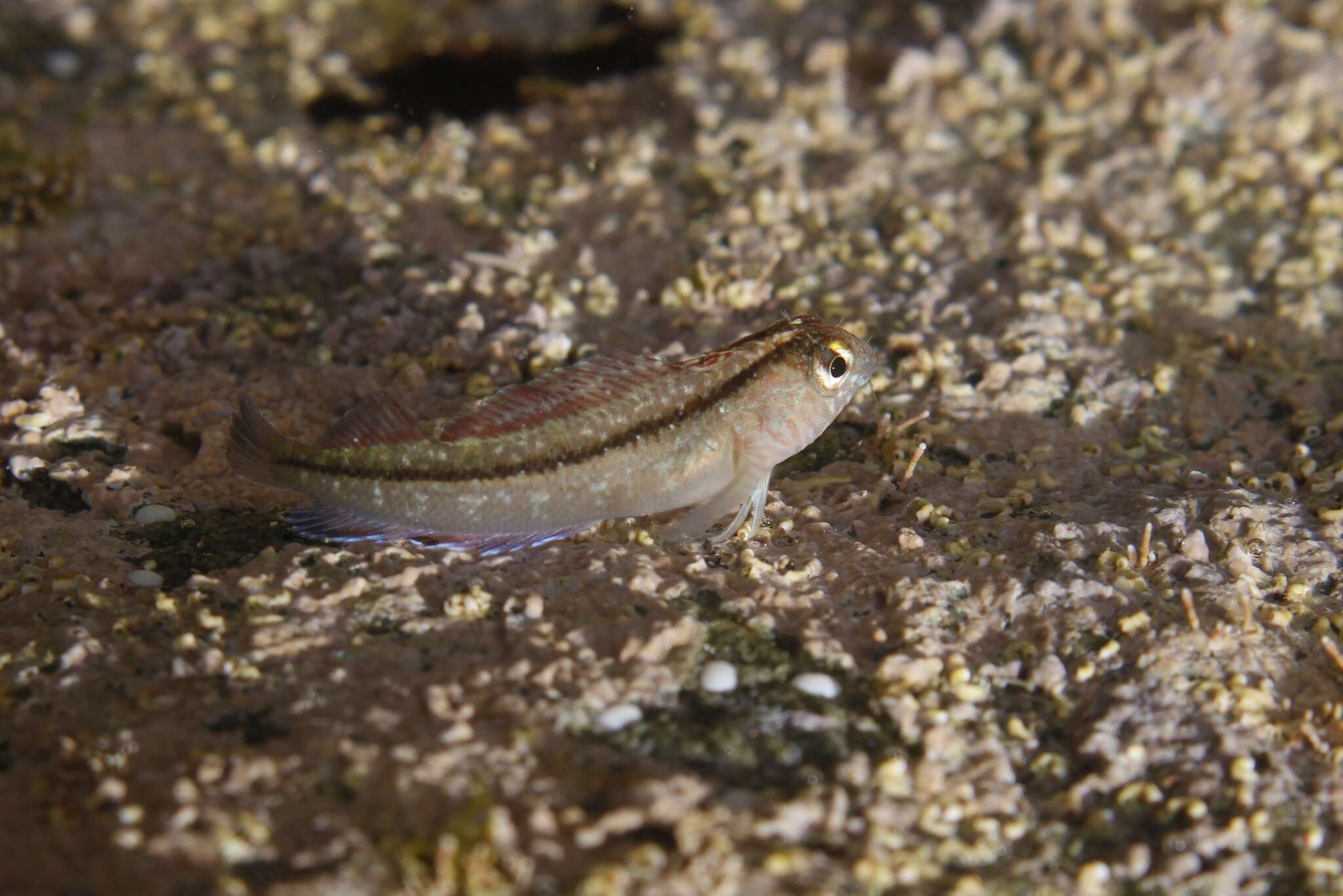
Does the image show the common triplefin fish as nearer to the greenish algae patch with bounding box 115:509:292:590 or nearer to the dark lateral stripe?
the dark lateral stripe

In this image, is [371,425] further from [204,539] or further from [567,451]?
[204,539]

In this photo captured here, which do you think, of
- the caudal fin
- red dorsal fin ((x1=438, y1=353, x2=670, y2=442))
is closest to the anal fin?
the caudal fin

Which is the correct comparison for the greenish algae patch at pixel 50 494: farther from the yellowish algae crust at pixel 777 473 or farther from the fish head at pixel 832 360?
the fish head at pixel 832 360

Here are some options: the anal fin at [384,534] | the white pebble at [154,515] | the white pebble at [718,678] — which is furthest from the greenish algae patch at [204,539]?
the white pebble at [718,678]

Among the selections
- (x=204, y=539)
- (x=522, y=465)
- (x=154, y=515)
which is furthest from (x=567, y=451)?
(x=154, y=515)

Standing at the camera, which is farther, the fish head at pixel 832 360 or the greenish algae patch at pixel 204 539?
the fish head at pixel 832 360

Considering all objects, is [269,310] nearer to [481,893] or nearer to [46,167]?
[46,167]

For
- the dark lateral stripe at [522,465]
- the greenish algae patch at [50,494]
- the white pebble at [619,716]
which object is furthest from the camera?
the greenish algae patch at [50,494]

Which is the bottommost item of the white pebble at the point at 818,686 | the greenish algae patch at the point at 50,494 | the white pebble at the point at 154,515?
the white pebble at the point at 818,686

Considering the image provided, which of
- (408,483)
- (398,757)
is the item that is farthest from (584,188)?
(398,757)
